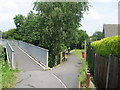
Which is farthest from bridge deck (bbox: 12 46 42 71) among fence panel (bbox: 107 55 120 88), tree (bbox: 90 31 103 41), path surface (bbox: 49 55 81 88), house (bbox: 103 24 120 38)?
tree (bbox: 90 31 103 41)

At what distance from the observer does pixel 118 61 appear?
5.34 metres

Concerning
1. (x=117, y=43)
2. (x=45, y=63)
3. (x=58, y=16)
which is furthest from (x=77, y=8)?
(x=117, y=43)

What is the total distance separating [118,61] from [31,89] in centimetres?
434

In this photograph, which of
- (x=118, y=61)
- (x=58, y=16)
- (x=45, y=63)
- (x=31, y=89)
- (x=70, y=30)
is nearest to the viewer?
(x=118, y=61)

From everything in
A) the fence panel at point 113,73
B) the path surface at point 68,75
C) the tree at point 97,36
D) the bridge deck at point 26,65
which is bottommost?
the path surface at point 68,75

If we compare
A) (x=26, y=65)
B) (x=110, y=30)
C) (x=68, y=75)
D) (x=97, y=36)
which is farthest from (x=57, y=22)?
(x=97, y=36)

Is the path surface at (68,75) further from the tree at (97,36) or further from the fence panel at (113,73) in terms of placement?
the tree at (97,36)

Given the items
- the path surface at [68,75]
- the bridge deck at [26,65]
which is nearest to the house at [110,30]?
the bridge deck at [26,65]

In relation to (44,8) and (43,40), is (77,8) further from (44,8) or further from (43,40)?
(43,40)

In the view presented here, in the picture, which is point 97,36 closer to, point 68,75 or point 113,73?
point 68,75

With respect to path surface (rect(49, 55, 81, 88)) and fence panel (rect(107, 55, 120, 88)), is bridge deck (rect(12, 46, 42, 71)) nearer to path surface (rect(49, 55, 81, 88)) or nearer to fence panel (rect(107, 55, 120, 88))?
path surface (rect(49, 55, 81, 88))

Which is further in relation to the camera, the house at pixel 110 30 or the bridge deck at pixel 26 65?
the house at pixel 110 30

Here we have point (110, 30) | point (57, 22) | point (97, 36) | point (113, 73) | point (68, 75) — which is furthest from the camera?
point (97, 36)

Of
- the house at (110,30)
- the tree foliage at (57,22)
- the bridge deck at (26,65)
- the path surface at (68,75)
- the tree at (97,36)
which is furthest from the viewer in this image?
the tree at (97,36)
